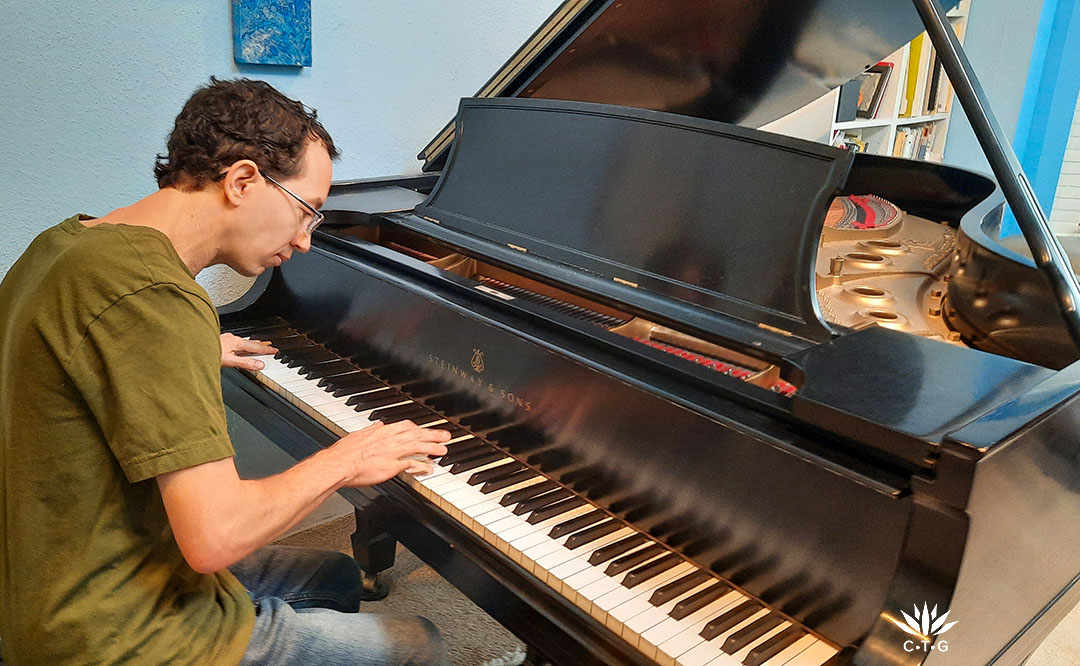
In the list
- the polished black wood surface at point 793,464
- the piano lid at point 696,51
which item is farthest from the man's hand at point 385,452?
the piano lid at point 696,51

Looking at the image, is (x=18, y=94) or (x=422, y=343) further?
(x=18, y=94)

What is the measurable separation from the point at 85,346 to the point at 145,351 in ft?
0.25

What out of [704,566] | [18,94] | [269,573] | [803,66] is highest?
[803,66]

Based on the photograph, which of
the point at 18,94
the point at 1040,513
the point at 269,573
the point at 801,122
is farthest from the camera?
the point at 801,122

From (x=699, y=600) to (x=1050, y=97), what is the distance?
7281 millimetres

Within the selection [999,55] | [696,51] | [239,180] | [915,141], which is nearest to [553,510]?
[239,180]

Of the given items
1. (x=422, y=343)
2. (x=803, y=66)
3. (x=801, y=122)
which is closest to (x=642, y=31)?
(x=803, y=66)

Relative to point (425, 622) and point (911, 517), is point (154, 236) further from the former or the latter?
point (911, 517)

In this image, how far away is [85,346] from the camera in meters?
0.98

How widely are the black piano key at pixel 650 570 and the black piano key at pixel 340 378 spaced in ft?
2.92

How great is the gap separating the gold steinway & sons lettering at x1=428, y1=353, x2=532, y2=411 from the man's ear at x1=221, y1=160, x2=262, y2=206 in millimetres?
565

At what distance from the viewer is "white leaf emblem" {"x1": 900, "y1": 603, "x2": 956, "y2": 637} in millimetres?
960

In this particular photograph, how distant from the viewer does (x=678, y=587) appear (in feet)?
3.82

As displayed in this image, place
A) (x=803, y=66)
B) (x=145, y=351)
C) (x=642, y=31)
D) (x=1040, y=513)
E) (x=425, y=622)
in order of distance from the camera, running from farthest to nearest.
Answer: (x=803, y=66) < (x=642, y=31) < (x=425, y=622) < (x=1040, y=513) < (x=145, y=351)
